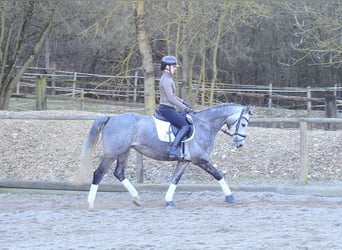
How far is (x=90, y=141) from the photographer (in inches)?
366

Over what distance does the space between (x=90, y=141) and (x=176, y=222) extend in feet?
6.96

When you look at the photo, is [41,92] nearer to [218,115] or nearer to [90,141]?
[90,141]

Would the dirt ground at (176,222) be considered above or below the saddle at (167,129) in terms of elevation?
below

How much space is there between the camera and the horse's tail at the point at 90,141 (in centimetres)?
929

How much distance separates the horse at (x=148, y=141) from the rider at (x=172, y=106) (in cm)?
17

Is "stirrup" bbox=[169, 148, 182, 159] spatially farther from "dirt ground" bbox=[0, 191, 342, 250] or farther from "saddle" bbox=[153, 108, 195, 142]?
"dirt ground" bbox=[0, 191, 342, 250]

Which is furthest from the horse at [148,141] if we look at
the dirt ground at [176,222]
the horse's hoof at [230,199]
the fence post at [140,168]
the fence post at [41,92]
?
the fence post at [41,92]

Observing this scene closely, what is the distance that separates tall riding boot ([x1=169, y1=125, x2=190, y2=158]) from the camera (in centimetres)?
911

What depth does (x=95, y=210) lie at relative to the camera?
9.02 metres

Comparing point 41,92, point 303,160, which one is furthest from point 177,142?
point 41,92

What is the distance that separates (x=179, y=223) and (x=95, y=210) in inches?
66.3

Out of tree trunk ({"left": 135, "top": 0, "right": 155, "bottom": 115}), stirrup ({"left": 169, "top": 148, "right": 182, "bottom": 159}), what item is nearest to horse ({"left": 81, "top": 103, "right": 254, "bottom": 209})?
stirrup ({"left": 169, "top": 148, "right": 182, "bottom": 159})

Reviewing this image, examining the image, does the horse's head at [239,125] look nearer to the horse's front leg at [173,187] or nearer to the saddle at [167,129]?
the saddle at [167,129]

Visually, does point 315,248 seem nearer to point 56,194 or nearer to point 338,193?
point 338,193
